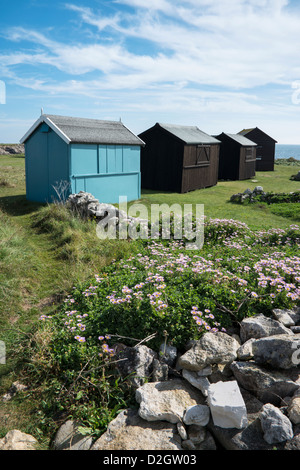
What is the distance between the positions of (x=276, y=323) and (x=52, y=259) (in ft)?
19.4

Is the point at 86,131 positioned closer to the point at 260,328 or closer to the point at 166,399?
the point at 260,328

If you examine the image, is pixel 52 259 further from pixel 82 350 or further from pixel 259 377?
pixel 259 377

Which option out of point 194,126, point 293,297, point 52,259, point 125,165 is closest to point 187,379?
point 293,297

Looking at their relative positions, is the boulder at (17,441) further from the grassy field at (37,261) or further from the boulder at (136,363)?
the boulder at (136,363)

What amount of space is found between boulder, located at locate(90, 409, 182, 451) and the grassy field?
36.5 inches

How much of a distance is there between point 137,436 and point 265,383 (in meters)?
1.50

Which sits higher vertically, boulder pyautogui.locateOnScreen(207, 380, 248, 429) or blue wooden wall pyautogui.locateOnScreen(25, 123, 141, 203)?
blue wooden wall pyautogui.locateOnScreen(25, 123, 141, 203)

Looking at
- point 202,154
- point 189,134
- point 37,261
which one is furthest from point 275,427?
point 189,134

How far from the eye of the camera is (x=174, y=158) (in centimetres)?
2016

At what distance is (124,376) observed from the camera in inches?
174

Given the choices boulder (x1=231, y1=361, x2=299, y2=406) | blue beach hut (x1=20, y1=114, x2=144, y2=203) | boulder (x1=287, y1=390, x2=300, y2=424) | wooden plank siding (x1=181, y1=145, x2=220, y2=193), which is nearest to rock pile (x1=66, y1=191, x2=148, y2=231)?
blue beach hut (x1=20, y1=114, x2=144, y2=203)

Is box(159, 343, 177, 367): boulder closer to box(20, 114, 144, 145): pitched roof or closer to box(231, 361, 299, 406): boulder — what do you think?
box(231, 361, 299, 406): boulder

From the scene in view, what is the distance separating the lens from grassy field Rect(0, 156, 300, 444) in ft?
16.0

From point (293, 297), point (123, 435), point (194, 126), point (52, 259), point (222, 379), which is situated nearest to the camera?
point (123, 435)
